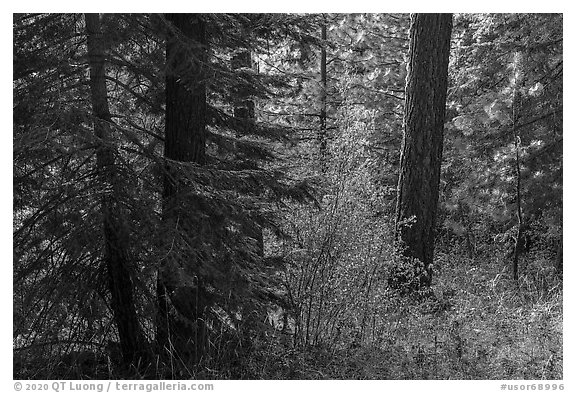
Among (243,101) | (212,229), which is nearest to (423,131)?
(243,101)

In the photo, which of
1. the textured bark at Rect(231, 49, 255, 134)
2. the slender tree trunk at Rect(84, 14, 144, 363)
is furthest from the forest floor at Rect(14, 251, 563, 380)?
the textured bark at Rect(231, 49, 255, 134)

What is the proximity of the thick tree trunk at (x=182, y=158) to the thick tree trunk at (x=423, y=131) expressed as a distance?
314 centimetres

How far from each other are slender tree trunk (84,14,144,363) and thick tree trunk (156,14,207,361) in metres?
0.23

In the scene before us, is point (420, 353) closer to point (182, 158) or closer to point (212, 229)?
point (212, 229)

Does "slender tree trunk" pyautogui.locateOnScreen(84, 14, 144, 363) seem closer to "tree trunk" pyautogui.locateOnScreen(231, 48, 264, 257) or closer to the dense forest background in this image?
the dense forest background

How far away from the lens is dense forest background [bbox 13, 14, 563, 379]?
4.50 meters

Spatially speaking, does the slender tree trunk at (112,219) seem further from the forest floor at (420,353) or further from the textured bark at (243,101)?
the textured bark at (243,101)

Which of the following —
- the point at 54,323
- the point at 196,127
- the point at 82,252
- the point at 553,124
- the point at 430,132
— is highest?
the point at 553,124

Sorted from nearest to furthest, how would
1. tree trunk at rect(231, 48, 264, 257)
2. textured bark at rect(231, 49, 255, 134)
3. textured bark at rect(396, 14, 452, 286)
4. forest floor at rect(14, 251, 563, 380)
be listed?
tree trunk at rect(231, 48, 264, 257) < forest floor at rect(14, 251, 563, 380) < textured bark at rect(231, 49, 255, 134) < textured bark at rect(396, 14, 452, 286)

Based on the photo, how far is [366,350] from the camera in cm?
583

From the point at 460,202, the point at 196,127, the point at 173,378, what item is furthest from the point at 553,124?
the point at 173,378

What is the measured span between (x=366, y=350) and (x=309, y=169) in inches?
75.2

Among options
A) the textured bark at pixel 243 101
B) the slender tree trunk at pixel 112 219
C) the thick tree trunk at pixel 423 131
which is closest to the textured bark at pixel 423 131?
the thick tree trunk at pixel 423 131

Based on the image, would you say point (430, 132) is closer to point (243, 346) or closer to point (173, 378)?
point (243, 346)
